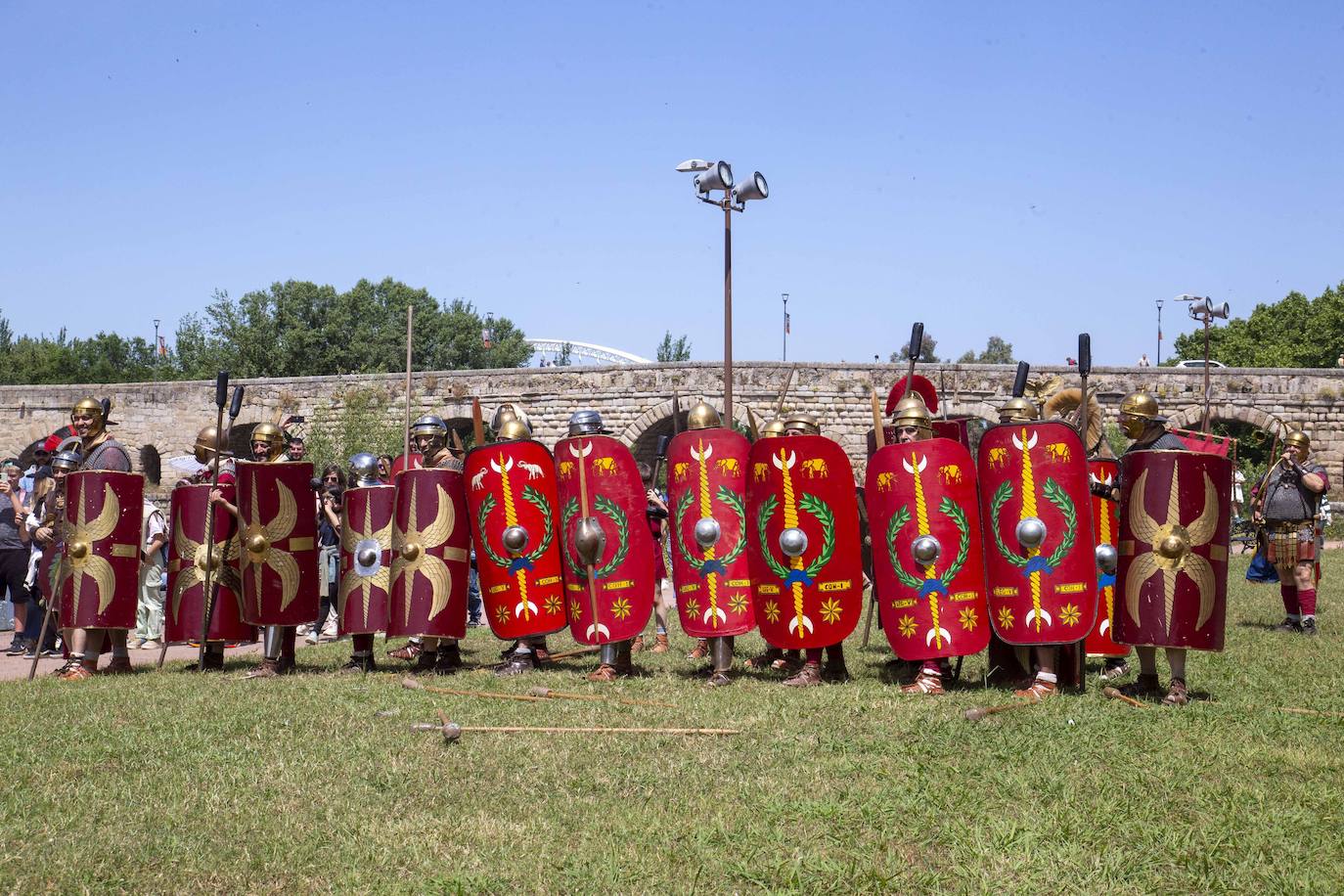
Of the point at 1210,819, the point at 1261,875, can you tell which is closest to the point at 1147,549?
the point at 1210,819

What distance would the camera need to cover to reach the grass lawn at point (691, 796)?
12.7 feet

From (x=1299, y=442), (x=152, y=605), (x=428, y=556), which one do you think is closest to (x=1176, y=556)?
(x=428, y=556)

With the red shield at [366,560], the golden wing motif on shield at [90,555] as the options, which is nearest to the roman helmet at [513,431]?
the red shield at [366,560]

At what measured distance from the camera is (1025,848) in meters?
4.02

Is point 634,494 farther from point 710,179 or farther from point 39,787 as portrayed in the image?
point 39,787

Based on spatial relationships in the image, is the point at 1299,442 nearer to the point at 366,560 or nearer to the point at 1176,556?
the point at 1176,556

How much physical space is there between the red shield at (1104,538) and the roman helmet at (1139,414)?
0.39m

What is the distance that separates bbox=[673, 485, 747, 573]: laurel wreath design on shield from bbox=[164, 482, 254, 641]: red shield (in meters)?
2.96

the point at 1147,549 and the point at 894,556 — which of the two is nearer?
the point at 1147,549

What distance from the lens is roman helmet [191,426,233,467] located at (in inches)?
337

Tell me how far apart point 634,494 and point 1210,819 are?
389 cm

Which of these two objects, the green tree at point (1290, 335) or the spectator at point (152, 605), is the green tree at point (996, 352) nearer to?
the green tree at point (1290, 335)

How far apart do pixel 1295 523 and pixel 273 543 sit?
781cm

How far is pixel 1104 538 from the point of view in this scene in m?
7.18
